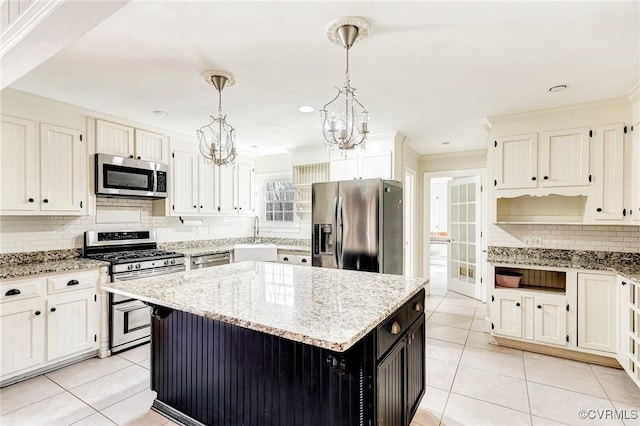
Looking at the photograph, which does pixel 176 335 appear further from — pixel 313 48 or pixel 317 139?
pixel 317 139

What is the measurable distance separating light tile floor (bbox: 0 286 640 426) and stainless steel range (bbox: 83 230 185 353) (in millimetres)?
182

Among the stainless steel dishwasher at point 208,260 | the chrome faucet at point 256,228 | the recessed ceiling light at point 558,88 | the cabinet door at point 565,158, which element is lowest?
the stainless steel dishwasher at point 208,260

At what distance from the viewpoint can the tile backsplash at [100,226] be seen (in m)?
3.00

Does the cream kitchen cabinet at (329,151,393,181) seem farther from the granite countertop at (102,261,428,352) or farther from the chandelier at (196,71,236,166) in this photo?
the granite countertop at (102,261,428,352)

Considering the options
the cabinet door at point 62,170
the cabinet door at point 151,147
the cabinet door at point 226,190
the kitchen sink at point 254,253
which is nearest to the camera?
the cabinet door at point 62,170

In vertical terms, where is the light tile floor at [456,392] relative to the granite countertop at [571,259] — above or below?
below

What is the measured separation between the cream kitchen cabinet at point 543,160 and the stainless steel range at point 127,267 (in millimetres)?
3816

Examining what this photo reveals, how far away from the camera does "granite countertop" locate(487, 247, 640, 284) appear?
117 inches

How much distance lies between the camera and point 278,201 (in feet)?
17.8

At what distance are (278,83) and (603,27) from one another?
6.97 feet

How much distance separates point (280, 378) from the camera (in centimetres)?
162

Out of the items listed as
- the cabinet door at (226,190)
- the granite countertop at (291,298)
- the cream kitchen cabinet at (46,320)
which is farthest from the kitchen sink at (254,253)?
the granite countertop at (291,298)

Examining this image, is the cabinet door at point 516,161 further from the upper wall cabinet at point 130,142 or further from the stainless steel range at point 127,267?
the upper wall cabinet at point 130,142

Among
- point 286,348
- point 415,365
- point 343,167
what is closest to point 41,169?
point 286,348
